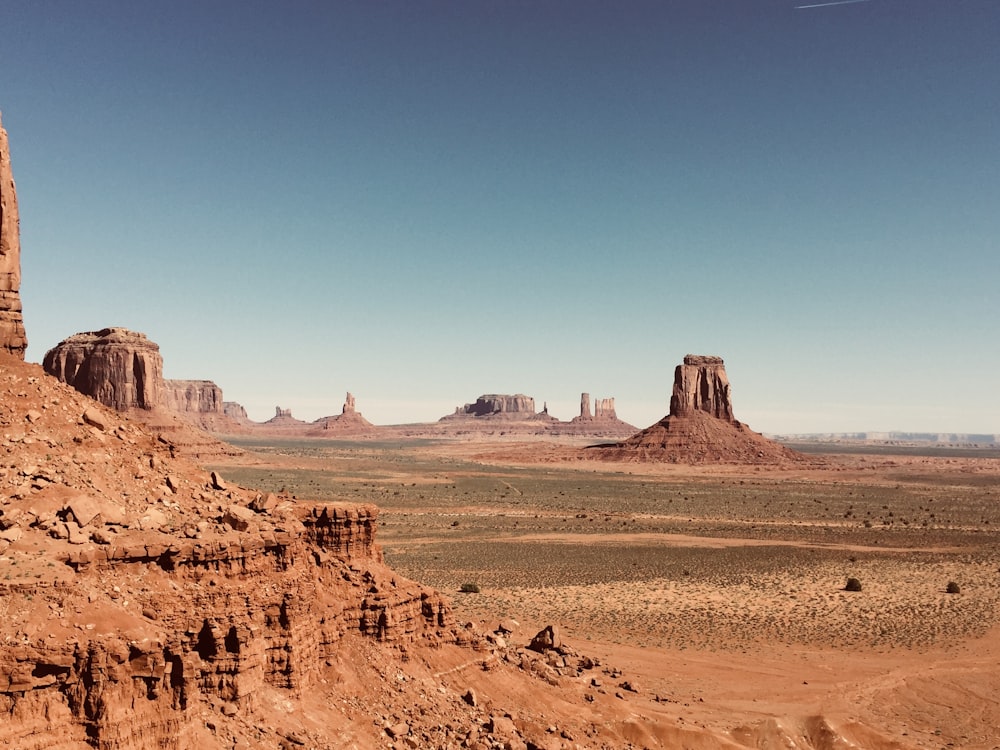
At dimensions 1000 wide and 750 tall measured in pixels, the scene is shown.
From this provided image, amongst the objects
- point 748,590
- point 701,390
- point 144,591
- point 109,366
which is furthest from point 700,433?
point 144,591

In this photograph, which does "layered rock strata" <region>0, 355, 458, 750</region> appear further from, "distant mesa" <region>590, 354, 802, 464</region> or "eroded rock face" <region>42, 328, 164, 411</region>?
"distant mesa" <region>590, 354, 802, 464</region>

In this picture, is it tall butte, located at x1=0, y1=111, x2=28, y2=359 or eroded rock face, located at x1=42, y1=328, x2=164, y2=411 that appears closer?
tall butte, located at x1=0, y1=111, x2=28, y2=359

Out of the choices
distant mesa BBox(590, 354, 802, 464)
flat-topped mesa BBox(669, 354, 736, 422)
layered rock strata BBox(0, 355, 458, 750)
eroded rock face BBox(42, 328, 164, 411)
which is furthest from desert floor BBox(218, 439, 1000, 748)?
flat-topped mesa BBox(669, 354, 736, 422)

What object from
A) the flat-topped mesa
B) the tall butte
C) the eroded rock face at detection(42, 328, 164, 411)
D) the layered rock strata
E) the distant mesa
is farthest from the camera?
the flat-topped mesa

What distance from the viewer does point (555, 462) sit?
156250 millimetres

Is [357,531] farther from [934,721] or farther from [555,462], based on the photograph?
[555,462]

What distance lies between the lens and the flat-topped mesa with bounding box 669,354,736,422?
166m

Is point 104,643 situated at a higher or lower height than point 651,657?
higher

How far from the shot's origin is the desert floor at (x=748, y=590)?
2434 cm

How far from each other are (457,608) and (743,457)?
5016 inches

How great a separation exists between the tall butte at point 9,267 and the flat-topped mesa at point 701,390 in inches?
6219

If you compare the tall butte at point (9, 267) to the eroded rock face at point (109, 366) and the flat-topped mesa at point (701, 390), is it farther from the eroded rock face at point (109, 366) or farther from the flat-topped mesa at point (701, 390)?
the flat-topped mesa at point (701, 390)

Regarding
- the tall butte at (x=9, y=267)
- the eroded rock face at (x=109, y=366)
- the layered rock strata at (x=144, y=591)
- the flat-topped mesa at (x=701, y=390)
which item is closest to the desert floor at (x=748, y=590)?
the layered rock strata at (x=144, y=591)

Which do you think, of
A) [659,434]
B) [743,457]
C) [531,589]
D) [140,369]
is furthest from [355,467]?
[531,589]
